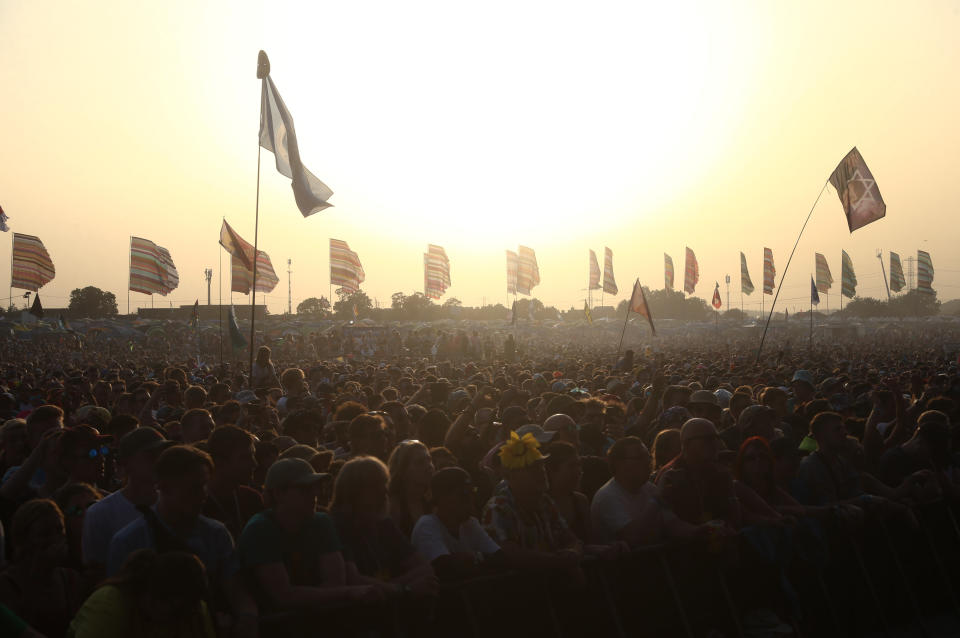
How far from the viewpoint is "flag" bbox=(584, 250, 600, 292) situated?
42281mm

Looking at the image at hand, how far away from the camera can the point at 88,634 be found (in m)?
2.77

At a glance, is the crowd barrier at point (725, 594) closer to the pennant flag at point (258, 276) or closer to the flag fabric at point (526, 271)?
the pennant flag at point (258, 276)

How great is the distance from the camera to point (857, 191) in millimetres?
17188

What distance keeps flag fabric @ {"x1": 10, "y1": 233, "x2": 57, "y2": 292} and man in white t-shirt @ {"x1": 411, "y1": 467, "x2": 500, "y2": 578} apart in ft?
68.6

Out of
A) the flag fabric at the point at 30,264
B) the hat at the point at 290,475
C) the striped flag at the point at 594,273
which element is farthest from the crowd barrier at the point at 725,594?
the striped flag at the point at 594,273

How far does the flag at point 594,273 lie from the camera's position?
4228 cm

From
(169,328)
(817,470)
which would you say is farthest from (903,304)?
(817,470)

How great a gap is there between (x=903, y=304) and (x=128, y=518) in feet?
512

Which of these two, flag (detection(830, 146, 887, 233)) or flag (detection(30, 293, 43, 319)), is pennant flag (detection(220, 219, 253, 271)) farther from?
flag (detection(830, 146, 887, 233))

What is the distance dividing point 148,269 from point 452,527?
2159 centimetres

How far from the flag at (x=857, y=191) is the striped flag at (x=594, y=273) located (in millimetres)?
24284

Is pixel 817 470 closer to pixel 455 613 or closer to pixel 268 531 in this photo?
pixel 455 613

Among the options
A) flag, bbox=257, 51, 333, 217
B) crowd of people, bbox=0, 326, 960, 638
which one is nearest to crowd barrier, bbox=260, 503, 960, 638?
crowd of people, bbox=0, 326, 960, 638

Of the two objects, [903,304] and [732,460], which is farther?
[903,304]
